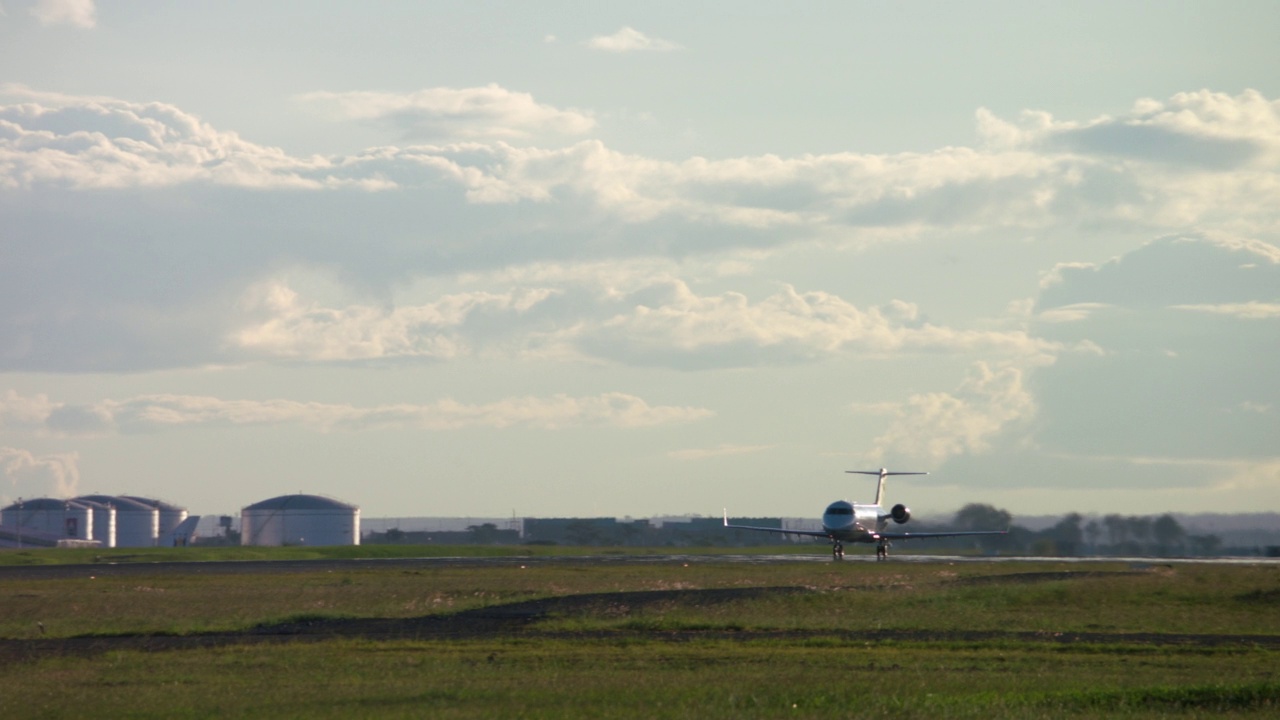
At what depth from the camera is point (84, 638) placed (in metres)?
39.1

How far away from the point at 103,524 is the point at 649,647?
16936 cm

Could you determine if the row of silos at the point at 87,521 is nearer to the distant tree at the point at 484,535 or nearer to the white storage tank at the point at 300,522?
the white storage tank at the point at 300,522

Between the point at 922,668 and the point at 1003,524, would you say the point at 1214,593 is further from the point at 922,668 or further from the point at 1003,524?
the point at 1003,524

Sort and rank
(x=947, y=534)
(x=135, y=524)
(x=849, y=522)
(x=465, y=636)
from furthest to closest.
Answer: (x=135, y=524)
(x=947, y=534)
(x=849, y=522)
(x=465, y=636)

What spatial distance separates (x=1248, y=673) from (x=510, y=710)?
16.6m

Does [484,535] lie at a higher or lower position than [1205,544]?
lower

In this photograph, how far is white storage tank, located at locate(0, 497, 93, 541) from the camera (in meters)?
180

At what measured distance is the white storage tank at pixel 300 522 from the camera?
179750mm

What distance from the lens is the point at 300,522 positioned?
18112cm

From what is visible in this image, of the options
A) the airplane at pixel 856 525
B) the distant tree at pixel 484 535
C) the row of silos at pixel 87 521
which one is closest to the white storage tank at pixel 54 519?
the row of silos at pixel 87 521

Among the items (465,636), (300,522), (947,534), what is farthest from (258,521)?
(465,636)

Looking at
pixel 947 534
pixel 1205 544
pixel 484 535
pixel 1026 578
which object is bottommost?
pixel 484 535

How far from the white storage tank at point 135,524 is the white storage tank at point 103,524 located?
95.0 inches

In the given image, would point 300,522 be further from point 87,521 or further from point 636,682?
point 636,682
